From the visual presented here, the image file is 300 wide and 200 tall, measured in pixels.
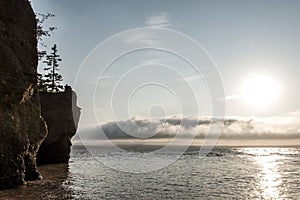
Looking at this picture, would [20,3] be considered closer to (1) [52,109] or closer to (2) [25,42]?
(2) [25,42]

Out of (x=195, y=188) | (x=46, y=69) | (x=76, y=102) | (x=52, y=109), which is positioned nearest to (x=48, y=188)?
(x=195, y=188)

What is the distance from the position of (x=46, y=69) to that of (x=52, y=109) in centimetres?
1628

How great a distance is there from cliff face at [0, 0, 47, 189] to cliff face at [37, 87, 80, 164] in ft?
62.7

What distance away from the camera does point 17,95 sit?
1058 inches

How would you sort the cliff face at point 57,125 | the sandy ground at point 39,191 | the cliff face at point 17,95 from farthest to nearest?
the cliff face at point 57,125 → the cliff face at point 17,95 → the sandy ground at point 39,191

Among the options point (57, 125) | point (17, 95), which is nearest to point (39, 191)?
point (17, 95)

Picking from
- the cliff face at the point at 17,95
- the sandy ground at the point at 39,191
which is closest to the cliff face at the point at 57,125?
the cliff face at the point at 17,95

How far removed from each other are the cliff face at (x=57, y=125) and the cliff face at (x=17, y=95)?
19117 mm

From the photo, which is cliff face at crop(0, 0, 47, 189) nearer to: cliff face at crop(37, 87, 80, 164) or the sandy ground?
the sandy ground

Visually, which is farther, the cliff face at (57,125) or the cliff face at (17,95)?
the cliff face at (57,125)

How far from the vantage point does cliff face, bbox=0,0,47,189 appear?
2508cm

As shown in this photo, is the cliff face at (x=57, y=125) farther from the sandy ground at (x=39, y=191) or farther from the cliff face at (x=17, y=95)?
the sandy ground at (x=39, y=191)

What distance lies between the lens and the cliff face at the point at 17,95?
25078 mm

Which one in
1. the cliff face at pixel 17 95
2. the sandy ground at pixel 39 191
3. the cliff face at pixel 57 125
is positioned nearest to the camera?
the sandy ground at pixel 39 191
